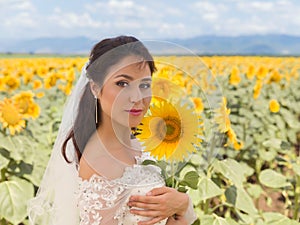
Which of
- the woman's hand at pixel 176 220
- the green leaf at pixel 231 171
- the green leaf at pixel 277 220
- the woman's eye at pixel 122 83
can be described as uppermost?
the woman's eye at pixel 122 83

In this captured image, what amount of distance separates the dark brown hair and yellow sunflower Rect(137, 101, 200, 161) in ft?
0.39

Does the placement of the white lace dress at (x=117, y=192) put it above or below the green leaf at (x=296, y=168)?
above

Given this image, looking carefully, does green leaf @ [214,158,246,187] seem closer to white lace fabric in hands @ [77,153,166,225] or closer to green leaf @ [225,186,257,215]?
green leaf @ [225,186,257,215]

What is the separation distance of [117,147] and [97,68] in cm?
22

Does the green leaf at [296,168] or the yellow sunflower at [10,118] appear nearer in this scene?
the green leaf at [296,168]

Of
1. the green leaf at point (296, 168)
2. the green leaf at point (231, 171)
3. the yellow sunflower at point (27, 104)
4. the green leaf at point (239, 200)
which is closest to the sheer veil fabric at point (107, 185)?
the green leaf at point (231, 171)

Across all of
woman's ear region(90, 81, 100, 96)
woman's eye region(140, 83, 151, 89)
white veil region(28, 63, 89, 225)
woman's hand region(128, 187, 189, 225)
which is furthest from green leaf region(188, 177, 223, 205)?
woman's eye region(140, 83, 151, 89)

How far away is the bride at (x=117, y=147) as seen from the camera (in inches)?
49.7

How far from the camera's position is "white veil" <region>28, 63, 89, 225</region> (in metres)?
1.56

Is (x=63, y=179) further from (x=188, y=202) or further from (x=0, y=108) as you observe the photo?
(x=0, y=108)

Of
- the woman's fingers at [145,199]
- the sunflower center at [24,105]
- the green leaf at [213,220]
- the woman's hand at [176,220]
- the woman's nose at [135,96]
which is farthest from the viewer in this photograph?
the sunflower center at [24,105]

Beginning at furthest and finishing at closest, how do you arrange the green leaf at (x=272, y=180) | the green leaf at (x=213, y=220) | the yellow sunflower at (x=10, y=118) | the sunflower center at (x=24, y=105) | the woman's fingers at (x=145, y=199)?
1. the sunflower center at (x=24, y=105)
2. the yellow sunflower at (x=10, y=118)
3. the green leaf at (x=272, y=180)
4. the green leaf at (x=213, y=220)
5. the woman's fingers at (x=145, y=199)

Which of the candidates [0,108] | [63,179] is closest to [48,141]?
[0,108]

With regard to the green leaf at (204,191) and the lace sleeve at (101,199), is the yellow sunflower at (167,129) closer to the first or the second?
the lace sleeve at (101,199)
